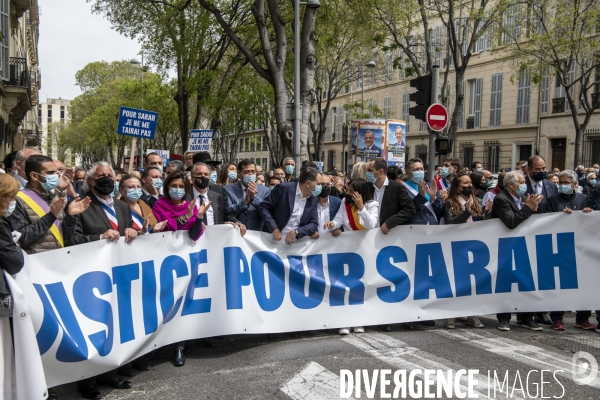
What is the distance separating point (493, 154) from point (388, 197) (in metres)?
29.7

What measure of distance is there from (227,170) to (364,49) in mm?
25193

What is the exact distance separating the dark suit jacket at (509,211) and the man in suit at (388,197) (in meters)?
0.98

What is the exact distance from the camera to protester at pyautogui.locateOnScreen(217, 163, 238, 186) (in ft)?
27.7

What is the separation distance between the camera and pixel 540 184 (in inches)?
319

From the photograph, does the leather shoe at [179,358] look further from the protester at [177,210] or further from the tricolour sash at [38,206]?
the tricolour sash at [38,206]

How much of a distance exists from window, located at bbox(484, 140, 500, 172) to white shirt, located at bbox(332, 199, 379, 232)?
96.9ft

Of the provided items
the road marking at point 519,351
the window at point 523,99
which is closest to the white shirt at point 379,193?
the road marking at point 519,351

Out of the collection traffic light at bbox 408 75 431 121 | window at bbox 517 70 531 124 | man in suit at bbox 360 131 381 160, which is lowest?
man in suit at bbox 360 131 381 160

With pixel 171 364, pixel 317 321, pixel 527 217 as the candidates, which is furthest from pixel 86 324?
pixel 527 217

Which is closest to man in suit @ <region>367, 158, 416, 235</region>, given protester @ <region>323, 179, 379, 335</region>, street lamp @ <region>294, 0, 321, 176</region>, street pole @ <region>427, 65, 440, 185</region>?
protester @ <region>323, 179, 379, 335</region>

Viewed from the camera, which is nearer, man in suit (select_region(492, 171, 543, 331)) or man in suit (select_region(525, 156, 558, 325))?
man in suit (select_region(492, 171, 543, 331))

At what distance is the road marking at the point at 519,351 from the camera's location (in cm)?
554

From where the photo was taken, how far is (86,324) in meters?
4.99

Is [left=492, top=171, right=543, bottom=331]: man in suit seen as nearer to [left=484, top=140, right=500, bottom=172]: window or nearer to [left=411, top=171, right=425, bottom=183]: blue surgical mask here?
[left=411, top=171, right=425, bottom=183]: blue surgical mask
